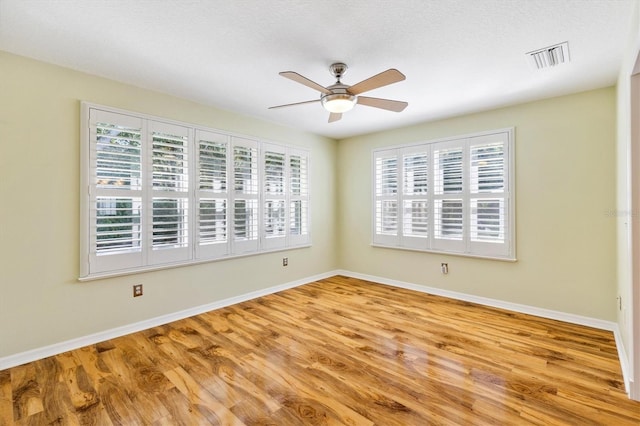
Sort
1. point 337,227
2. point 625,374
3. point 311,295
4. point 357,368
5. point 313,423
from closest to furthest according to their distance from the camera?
point 313,423
point 625,374
point 357,368
point 311,295
point 337,227

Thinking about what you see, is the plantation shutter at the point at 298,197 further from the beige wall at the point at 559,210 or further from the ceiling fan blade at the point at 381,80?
the ceiling fan blade at the point at 381,80

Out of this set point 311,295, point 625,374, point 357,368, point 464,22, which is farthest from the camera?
point 311,295

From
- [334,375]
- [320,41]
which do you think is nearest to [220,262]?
[334,375]

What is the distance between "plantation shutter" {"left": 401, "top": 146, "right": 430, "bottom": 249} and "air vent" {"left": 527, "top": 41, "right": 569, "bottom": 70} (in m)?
1.86

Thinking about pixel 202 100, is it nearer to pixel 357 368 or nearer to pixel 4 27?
pixel 4 27

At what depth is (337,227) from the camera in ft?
18.6

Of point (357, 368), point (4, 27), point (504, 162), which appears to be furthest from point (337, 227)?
point (4, 27)

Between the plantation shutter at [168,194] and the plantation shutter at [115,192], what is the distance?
0.42ft

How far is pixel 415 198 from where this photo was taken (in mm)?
4566

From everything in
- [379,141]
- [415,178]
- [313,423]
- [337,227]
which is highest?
[379,141]

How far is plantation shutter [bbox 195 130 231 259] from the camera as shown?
3.64m

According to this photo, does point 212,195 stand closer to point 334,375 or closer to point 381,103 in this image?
point 381,103

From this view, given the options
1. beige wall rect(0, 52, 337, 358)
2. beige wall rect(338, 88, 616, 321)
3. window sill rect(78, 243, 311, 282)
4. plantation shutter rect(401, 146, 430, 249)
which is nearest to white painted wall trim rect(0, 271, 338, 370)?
beige wall rect(0, 52, 337, 358)

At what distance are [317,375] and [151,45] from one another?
285cm
